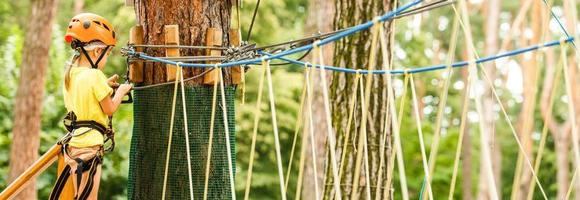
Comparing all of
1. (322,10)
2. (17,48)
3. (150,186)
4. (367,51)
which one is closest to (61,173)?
(150,186)

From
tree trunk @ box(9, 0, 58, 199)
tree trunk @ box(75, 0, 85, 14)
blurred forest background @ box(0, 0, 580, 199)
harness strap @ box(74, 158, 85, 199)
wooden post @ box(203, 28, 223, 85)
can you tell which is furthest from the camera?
tree trunk @ box(75, 0, 85, 14)

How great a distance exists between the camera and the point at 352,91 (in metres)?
4.86

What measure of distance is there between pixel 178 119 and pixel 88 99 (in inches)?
15.8

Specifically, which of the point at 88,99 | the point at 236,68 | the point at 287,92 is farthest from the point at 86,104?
the point at 287,92

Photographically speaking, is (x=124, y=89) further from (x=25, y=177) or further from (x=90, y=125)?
(x=25, y=177)

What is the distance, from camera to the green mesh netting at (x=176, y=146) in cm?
350

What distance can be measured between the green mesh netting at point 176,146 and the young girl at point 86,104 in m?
0.20

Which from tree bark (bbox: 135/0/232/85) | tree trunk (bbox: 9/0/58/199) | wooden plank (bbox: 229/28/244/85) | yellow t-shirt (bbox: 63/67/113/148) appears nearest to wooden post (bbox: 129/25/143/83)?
tree bark (bbox: 135/0/232/85)

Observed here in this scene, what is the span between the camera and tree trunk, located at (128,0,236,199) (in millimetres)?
3502

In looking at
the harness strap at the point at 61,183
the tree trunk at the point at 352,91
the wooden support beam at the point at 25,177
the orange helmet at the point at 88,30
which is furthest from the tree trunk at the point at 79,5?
the harness strap at the point at 61,183

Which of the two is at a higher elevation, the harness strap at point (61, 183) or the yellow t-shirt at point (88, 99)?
the yellow t-shirt at point (88, 99)

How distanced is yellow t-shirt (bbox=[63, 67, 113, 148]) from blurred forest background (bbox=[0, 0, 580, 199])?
268 cm

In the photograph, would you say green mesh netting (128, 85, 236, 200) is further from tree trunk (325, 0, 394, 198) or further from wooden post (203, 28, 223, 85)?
tree trunk (325, 0, 394, 198)

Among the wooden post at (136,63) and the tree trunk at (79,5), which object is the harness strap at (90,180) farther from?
Answer: the tree trunk at (79,5)
